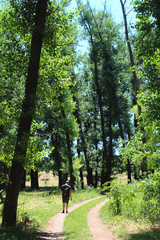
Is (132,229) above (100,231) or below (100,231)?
above

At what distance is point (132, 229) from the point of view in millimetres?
8508

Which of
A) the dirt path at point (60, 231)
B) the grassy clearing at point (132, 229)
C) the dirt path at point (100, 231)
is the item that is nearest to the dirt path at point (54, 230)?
the dirt path at point (60, 231)

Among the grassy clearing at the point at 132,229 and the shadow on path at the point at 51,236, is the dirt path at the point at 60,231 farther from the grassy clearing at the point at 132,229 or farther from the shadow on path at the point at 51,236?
the grassy clearing at the point at 132,229

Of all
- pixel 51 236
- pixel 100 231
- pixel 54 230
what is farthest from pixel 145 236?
pixel 54 230

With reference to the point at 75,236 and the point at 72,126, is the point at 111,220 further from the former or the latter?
the point at 72,126

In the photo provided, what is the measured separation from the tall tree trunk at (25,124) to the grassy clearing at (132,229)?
4.08 metres

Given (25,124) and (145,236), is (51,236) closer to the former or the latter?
(145,236)

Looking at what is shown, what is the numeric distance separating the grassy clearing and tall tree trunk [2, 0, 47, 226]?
161 inches

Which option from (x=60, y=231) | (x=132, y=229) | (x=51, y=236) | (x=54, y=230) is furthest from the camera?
(x=54, y=230)

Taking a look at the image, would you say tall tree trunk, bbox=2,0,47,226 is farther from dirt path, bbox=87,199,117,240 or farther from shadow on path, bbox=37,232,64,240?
dirt path, bbox=87,199,117,240

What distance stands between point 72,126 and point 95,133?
1216cm

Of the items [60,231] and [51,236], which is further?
[60,231]

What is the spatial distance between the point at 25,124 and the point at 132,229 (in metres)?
5.83

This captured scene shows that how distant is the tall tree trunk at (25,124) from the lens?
8180 millimetres
